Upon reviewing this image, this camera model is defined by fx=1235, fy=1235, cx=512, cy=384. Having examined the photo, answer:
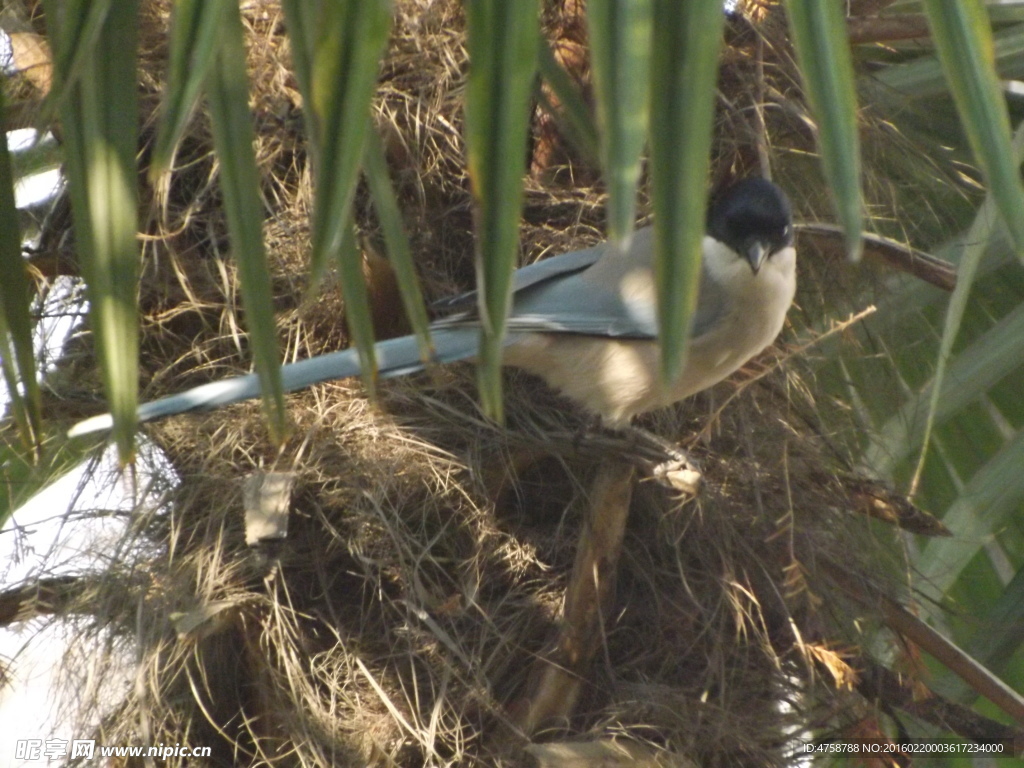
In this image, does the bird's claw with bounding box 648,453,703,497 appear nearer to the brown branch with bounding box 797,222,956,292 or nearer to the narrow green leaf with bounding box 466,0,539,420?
the brown branch with bounding box 797,222,956,292

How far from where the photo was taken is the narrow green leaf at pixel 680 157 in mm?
931

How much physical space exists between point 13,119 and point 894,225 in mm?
2247

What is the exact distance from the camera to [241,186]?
115 cm

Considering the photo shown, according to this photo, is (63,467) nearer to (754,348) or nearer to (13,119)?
(13,119)

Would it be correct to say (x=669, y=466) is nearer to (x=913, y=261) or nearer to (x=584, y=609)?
(x=584, y=609)

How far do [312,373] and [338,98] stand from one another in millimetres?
1341

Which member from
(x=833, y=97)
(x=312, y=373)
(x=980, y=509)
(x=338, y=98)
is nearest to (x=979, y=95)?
(x=833, y=97)

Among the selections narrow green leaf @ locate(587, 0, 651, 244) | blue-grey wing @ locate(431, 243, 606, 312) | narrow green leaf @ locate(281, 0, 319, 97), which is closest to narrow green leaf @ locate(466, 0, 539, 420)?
narrow green leaf @ locate(587, 0, 651, 244)

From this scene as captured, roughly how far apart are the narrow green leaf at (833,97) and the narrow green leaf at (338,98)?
34 centimetres

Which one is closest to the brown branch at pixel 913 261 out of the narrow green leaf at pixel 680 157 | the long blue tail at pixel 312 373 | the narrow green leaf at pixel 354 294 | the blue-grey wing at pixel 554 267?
the blue-grey wing at pixel 554 267

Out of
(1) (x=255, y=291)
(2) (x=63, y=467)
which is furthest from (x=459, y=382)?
(1) (x=255, y=291)

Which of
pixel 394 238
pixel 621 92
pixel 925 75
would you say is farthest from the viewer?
pixel 925 75

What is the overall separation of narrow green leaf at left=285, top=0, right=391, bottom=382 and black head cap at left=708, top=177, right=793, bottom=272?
1.86 metres

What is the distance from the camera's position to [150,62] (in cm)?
286
